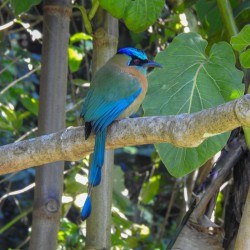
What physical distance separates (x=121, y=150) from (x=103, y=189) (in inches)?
81.3

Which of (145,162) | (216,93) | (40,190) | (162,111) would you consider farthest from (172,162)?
(145,162)

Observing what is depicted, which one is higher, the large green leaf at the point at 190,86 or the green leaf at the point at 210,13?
the green leaf at the point at 210,13

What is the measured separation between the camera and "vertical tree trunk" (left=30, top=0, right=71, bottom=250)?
2.29 meters

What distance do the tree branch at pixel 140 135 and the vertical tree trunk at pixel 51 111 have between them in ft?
1.22

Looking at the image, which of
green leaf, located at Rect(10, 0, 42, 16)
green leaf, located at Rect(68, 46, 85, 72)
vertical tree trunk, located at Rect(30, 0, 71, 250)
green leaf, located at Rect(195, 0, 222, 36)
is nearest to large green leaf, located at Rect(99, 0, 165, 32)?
vertical tree trunk, located at Rect(30, 0, 71, 250)

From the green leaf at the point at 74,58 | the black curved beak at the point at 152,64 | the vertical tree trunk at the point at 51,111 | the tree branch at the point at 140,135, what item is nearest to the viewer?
A: the tree branch at the point at 140,135

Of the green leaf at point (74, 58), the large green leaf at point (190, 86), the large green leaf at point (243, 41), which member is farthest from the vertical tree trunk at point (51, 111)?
the green leaf at point (74, 58)

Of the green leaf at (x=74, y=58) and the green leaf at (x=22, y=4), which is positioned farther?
the green leaf at (x=74, y=58)

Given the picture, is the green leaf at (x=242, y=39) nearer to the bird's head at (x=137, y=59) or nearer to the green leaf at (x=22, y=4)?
the bird's head at (x=137, y=59)

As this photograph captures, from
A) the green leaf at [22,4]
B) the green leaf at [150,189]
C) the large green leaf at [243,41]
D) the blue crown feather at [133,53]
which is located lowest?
the green leaf at [150,189]

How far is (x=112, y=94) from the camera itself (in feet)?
7.81

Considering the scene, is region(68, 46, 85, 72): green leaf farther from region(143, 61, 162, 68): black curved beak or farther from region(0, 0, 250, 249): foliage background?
region(143, 61, 162, 68): black curved beak

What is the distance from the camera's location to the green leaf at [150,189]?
350 centimetres

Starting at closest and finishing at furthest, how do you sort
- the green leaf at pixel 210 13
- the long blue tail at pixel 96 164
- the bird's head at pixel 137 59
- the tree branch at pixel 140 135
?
1. the tree branch at pixel 140 135
2. the long blue tail at pixel 96 164
3. the bird's head at pixel 137 59
4. the green leaf at pixel 210 13
